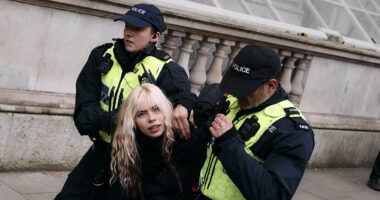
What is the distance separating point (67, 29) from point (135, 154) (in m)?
3.15

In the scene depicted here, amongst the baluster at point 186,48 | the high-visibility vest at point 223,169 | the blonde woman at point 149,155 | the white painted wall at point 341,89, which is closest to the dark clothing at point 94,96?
the blonde woman at point 149,155

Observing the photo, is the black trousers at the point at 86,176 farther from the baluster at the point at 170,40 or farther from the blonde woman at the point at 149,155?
the baluster at the point at 170,40

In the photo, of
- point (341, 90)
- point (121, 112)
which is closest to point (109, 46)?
point (121, 112)

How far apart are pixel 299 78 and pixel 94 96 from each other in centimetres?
519

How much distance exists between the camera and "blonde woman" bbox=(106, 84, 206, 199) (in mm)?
3572

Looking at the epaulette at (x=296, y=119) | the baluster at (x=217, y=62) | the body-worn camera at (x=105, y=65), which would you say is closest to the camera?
the epaulette at (x=296, y=119)

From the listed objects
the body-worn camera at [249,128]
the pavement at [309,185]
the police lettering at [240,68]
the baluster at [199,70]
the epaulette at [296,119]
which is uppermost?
the police lettering at [240,68]

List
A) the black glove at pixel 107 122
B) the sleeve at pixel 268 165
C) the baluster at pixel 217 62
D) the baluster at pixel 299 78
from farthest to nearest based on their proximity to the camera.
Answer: the baluster at pixel 299 78, the baluster at pixel 217 62, the black glove at pixel 107 122, the sleeve at pixel 268 165

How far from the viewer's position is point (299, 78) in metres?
8.98

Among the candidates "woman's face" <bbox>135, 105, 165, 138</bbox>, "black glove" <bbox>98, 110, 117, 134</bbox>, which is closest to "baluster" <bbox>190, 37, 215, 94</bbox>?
"black glove" <bbox>98, 110, 117, 134</bbox>

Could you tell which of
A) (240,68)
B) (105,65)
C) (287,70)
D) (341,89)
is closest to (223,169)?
(240,68)

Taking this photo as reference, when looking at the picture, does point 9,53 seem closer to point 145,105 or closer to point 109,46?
point 109,46

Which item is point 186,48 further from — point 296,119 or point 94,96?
point 296,119

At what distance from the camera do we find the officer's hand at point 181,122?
143 inches
